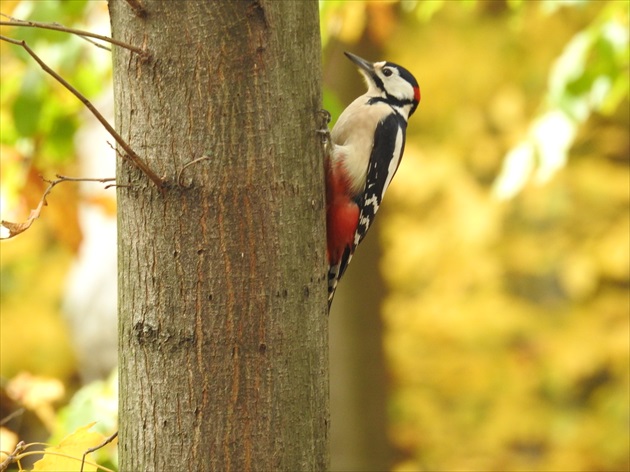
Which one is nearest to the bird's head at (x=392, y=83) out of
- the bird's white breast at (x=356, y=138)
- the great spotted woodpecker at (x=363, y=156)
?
the great spotted woodpecker at (x=363, y=156)

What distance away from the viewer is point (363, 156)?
2.99 m

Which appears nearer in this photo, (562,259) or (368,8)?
(368,8)

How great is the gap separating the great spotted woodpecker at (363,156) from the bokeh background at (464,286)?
2.10m

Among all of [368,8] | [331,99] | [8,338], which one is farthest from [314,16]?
[8,338]

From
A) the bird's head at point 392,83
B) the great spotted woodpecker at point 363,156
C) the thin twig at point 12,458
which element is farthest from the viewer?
the bird's head at point 392,83

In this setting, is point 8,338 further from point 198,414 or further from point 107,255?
point 198,414

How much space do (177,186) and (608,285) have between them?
6.24 meters

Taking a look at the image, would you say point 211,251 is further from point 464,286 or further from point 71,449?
point 464,286

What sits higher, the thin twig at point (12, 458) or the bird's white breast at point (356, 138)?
the bird's white breast at point (356, 138)

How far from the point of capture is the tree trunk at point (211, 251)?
4.93ft

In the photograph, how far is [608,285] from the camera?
7023 mm

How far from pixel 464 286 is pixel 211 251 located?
5.81 m

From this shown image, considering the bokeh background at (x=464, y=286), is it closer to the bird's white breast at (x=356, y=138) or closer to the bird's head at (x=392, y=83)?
the bird's head at (x=392, y=83)

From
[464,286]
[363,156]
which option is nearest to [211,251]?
[363,156]
